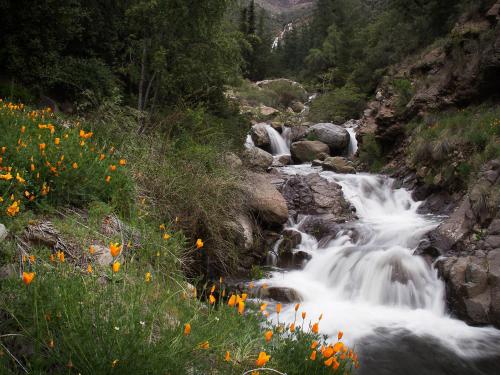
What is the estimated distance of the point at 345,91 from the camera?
92.5 feet

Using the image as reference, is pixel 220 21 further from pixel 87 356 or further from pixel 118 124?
pixel 87 356

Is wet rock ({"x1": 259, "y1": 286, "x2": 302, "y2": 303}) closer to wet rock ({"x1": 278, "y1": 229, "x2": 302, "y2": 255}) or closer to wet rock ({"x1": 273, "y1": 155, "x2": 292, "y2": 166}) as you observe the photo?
wet rock ({"x1": 278, "y1": 229, "x2": 302, "y2": 255})

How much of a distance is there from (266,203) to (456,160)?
605cm

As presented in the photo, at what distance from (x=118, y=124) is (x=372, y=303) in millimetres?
5127

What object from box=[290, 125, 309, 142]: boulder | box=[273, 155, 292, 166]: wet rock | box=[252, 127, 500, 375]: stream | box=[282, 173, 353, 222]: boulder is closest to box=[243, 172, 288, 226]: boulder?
box=[252, 127, 500, 375]: stream

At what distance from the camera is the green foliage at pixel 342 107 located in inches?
1092

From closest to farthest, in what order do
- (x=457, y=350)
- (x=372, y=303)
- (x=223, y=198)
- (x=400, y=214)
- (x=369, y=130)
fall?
(x=457, y=350) < (x=223, y=198) < (x=372, y=303) < (x=400, y=214) < (x=369, y=130)

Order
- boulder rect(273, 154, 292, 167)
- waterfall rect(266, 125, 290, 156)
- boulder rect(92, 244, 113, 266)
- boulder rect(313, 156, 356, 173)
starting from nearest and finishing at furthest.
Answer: boulder rect(92, 244, 113, 266), boulder rect(313, 156, 356, 173), boulder rect(273, 154, 292, 167), waterfall rect(266, 125, 290, 156)

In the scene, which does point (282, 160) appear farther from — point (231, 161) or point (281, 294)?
point (281, 294)

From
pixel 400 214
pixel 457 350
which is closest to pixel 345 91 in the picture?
pixel 400 214

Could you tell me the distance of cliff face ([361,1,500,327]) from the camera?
21.8 feet

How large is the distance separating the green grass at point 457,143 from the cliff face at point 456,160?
39 millimetres

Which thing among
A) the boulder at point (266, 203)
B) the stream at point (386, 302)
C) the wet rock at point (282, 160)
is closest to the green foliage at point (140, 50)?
the boulder at point (266, 203)

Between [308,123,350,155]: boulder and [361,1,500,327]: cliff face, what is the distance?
196 cm
